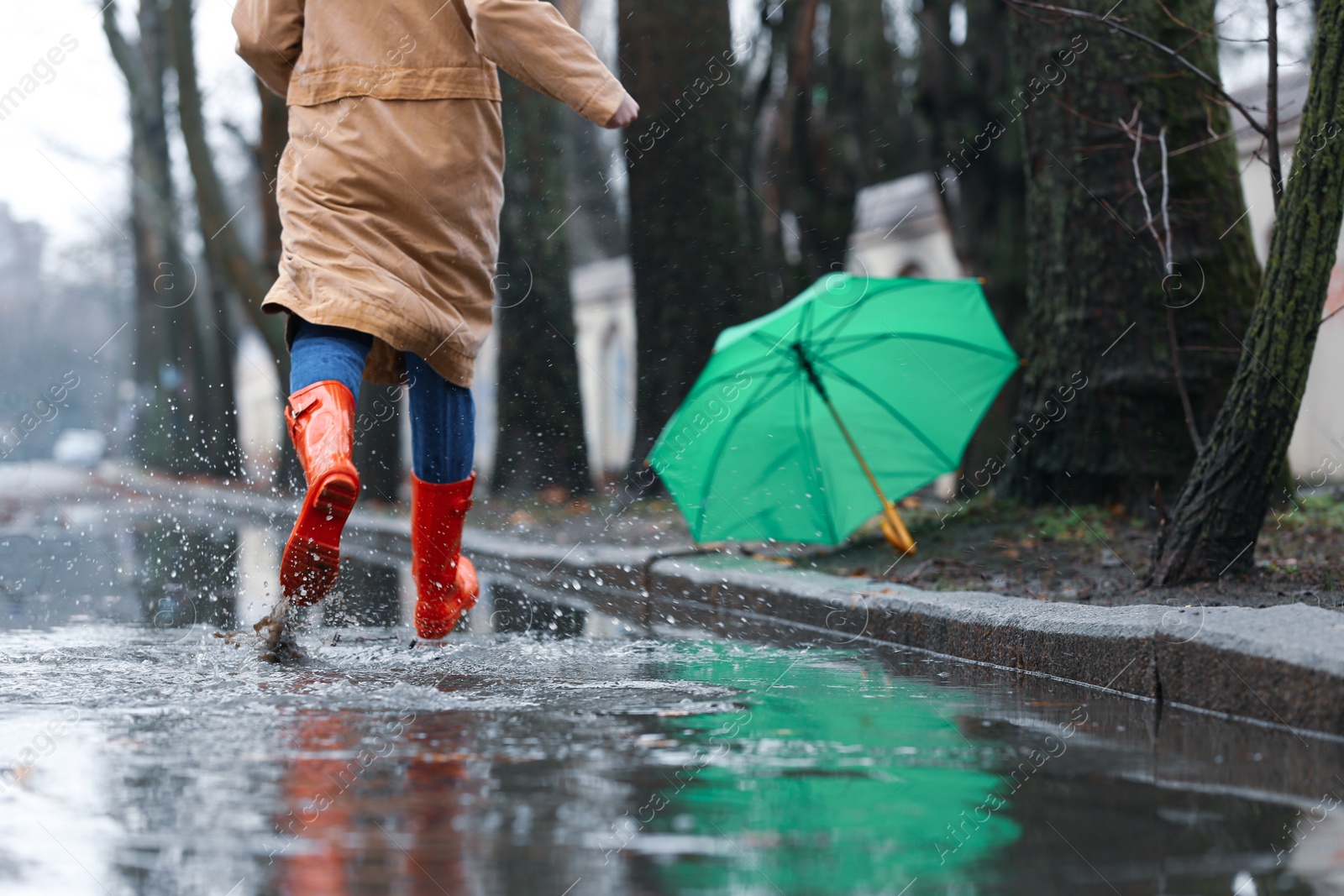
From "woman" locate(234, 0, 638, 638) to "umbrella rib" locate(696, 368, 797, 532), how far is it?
223 centimetres

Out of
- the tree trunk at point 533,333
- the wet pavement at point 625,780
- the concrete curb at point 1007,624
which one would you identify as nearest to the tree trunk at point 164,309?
the tree trunk at point 533,333

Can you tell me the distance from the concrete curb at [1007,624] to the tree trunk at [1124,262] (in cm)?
167

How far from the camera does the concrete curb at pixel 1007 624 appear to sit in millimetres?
3039

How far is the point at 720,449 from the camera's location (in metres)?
6.58

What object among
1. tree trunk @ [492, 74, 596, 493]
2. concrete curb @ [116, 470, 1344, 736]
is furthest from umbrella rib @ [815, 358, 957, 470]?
tree trunk @ [492, 74, 596, 493]

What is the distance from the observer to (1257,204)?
14.3m

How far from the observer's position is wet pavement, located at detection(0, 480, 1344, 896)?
6.63 feet

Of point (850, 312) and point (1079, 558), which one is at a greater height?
point (850, 312)

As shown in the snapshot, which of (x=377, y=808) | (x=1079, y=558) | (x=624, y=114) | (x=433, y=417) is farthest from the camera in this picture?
(x=1079, y=558)

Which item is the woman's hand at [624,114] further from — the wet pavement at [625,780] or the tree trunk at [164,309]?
the tree trunk at [164,309]

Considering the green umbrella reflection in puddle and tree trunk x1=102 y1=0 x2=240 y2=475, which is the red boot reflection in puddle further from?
tree trunk x1=102 y1=0 x2=240 y2=475

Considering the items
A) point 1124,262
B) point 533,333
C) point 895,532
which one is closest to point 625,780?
point 895,532

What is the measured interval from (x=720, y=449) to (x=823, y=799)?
420 centimetres

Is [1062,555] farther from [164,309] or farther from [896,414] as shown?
[164,309]
